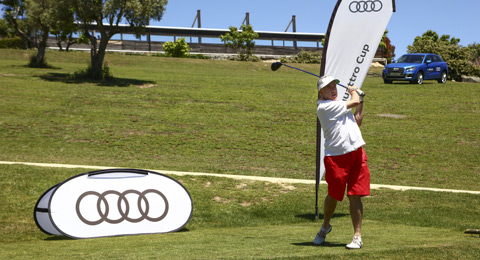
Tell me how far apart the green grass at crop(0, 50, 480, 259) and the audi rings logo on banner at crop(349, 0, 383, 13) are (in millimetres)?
3842

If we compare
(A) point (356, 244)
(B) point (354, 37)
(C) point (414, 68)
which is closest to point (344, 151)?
(A) point (356, 244)

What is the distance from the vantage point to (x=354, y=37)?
9773 mm

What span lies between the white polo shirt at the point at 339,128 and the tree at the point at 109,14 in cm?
2636

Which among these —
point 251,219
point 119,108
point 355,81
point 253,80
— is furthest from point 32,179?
point 253,80

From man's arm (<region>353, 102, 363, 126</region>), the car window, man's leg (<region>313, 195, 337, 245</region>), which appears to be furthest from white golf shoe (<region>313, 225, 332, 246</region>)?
the car window

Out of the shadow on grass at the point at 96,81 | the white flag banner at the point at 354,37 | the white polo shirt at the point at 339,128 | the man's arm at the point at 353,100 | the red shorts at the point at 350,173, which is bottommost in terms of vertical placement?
the shadow on grass at the point at 96,81

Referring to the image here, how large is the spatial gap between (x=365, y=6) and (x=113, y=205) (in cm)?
558

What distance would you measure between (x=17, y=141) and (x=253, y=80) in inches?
790

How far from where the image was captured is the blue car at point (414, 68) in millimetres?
34406

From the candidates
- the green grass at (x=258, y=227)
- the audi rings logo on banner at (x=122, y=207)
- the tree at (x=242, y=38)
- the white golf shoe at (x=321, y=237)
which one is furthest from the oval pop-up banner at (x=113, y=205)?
the tree at (x=242, y=38)

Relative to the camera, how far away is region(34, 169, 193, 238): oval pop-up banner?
28.2 ft

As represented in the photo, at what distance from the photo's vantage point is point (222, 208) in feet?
38.2

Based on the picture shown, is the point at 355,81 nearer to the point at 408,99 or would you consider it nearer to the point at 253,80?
the point at 408,99

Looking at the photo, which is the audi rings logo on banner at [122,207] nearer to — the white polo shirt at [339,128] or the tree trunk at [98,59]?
the white polo shirt at [339,128]
